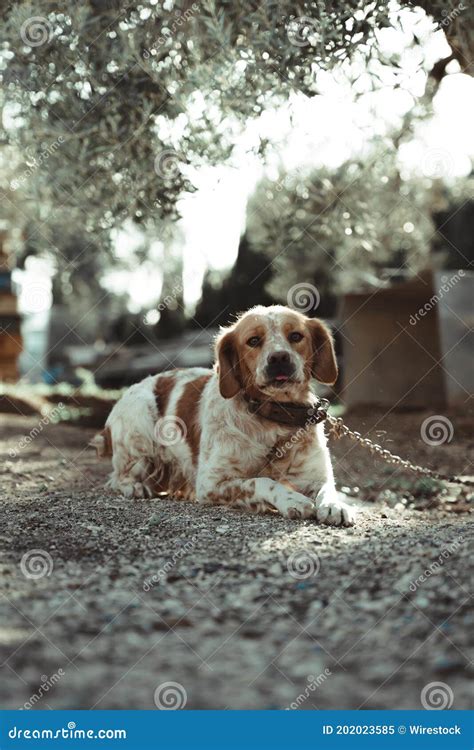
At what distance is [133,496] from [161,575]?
2.36m

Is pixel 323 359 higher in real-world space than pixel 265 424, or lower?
higher

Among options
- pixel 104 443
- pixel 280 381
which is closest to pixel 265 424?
pixel 280 381

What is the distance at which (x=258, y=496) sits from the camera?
4652mm

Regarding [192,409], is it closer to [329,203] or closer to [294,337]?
[294,337]

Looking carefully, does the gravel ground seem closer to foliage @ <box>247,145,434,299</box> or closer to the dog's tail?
the dog's tail

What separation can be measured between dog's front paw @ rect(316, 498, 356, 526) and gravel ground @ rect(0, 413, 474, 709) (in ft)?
0.35

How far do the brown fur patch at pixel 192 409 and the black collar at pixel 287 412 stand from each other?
686 millimetres

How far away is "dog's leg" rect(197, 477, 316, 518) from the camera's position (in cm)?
439

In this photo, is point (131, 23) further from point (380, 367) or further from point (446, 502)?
point (380, 367)

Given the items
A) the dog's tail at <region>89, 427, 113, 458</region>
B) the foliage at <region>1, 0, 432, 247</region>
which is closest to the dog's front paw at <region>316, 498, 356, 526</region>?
the dog's tail at <region>89, 427, 113, 458</region>

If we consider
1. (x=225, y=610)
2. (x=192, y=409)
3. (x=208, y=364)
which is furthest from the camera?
(x=208, y=364)

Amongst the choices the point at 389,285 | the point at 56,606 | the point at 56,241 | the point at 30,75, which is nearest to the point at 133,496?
the point at 56,606

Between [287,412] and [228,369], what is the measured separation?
0.47 metres

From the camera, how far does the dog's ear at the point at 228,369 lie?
16.3 feet
